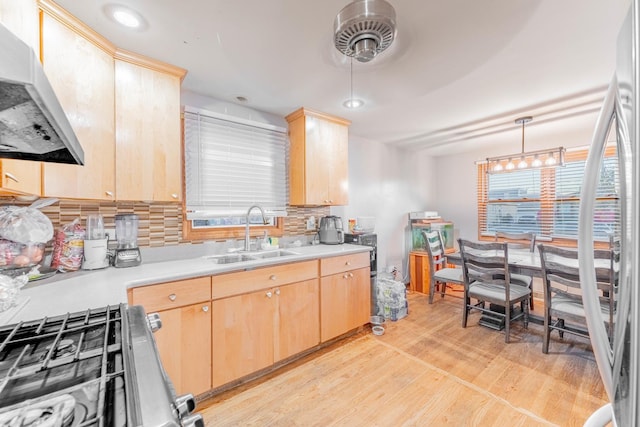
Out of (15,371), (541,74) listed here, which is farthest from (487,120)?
(15,371)

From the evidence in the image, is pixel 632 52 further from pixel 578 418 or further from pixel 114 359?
pixel 578 418

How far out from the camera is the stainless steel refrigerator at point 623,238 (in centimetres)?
40

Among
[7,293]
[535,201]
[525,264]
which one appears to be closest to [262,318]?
[7,293]

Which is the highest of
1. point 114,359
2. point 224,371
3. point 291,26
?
point 291,26

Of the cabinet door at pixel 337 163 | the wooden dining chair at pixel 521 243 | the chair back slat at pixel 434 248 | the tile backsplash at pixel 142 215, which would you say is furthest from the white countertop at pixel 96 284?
the wooden dining chair at pixel 521 243

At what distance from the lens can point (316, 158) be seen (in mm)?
2664

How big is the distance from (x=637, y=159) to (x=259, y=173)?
2471 mm

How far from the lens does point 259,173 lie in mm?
2590

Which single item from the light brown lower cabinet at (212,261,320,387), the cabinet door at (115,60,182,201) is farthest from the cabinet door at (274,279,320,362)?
the cabinet door at (115,60,182,201)

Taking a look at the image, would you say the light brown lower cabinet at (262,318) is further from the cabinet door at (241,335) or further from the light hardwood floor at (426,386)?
the light hardwood floor at (426,386)

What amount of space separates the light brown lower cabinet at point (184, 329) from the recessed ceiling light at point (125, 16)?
1436mm

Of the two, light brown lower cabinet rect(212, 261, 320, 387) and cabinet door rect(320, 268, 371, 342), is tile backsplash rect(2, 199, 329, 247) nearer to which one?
light brown lower cabinet rect(212, 261, 320, 387)

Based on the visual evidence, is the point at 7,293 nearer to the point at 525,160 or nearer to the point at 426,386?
the point at 426,386

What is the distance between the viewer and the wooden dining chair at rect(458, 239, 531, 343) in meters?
2.42
